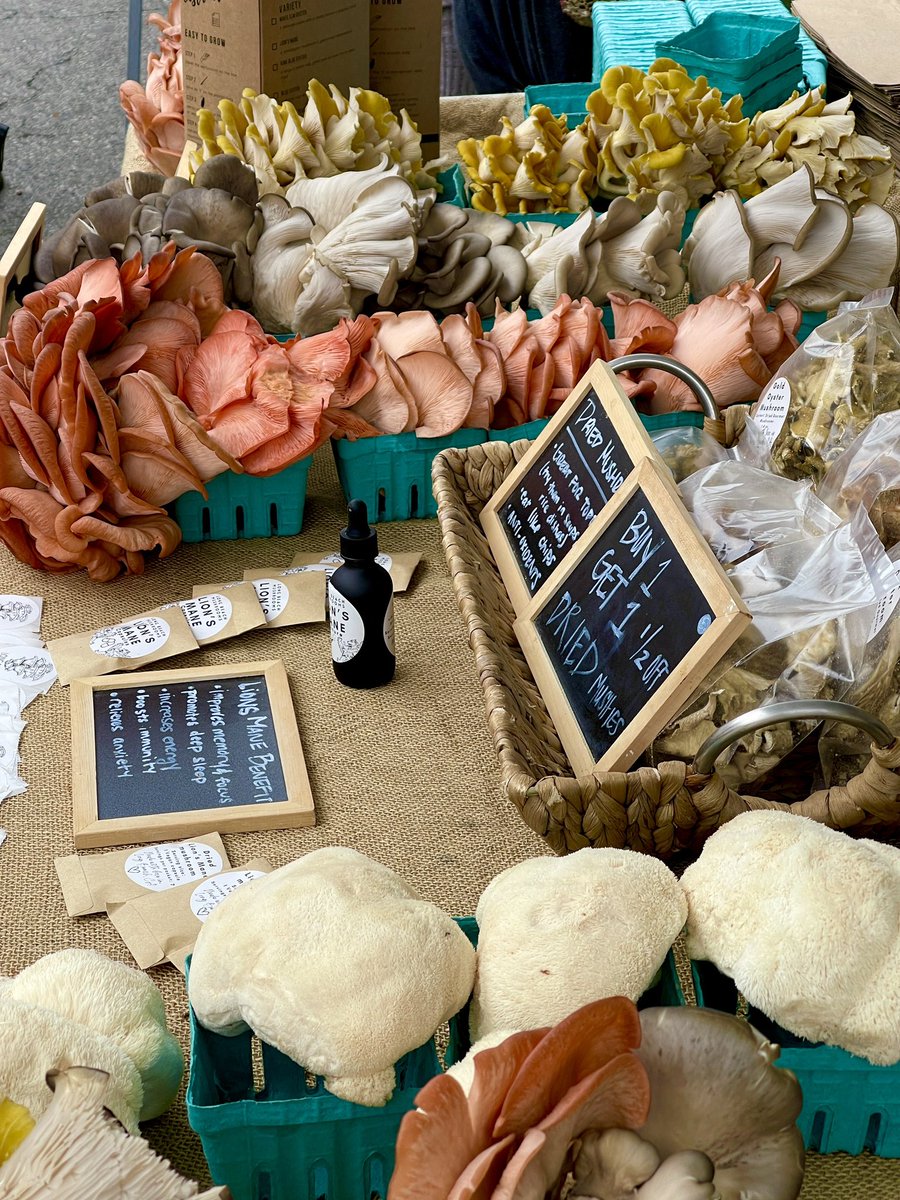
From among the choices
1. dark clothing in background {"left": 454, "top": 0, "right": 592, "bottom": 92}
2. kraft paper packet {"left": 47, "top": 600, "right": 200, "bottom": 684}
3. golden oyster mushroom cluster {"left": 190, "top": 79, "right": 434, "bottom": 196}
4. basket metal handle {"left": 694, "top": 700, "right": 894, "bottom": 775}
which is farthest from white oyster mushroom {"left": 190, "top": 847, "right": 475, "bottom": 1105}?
dark clothing in background {"left": 454, "top": 0, "right": 592, "bottom": 92}

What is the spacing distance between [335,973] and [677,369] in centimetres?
84

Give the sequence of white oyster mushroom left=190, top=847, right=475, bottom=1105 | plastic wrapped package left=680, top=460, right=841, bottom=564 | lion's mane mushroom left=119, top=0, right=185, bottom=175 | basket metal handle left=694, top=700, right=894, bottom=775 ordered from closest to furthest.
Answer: white oyster mushroom left=190, top=847, right=475, bottom=1105, basket metal handle left=694, top=700, right=894, bottom=775, plastic wrapped package left=680, top=460, right=841, bottom=564, lion's mane mushroom left=119, top=0, right=185, bottom=175

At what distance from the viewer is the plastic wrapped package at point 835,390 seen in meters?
1.12

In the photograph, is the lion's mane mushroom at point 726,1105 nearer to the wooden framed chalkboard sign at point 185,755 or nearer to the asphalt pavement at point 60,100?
the wooden framed chalkboard sign at point 185,755

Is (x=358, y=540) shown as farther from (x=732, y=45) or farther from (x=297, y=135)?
(x=732, y=45)

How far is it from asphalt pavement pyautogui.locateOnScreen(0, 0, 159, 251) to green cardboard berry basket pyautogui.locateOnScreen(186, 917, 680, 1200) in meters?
3.35

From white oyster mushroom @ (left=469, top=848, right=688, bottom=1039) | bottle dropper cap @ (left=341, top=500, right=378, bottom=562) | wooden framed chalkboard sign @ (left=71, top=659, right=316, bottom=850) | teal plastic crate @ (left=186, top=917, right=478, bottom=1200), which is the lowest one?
wooden framed chalkboard sign @ (left=71, top=659, right=316, bottom=850)

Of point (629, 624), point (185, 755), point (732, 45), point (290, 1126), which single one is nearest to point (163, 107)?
point (732, 45)

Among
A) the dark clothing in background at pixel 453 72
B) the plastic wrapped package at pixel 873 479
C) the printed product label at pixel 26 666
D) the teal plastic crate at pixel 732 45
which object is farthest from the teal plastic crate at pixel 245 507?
the dark clothing in background at pixel 453 72

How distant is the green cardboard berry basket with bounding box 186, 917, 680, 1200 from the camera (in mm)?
651

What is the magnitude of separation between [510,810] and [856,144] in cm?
129

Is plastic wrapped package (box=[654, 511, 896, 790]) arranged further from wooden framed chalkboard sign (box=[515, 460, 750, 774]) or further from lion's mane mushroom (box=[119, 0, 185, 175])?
lion's mane mushroom (box=[119, 0, 185, 175])

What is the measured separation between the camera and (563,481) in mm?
1186

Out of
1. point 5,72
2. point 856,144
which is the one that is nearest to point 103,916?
point 856,144
